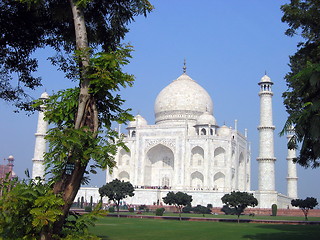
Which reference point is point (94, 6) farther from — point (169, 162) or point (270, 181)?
point (169, 162)

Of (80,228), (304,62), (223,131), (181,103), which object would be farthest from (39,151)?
(80,228)

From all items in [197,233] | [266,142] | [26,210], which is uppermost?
[266,142]

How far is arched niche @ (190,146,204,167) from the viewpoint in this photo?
38469 mm

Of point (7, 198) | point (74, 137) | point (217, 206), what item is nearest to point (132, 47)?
point (74, 137)

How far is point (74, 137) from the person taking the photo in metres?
5.07

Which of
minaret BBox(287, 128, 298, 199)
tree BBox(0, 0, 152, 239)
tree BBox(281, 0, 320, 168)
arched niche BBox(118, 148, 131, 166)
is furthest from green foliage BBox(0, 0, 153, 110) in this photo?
minaret BBox(287, 128, 298, 199)

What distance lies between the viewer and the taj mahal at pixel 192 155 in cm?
3575

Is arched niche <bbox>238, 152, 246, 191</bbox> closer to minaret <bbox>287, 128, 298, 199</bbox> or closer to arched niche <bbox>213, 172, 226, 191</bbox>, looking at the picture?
arched niche <bbox>213, 172, 226, 191</bbox>

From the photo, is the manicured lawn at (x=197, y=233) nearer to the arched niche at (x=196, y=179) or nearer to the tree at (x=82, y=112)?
the tree at (x=82, y=112)

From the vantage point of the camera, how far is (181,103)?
140ft

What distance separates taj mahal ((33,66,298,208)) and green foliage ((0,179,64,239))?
29536mm

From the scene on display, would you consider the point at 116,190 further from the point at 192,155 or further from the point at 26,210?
the point at 26,210

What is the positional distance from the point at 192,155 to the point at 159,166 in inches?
149

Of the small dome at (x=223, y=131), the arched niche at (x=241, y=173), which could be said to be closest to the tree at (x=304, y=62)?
the small dome at (x=223, y=131)
